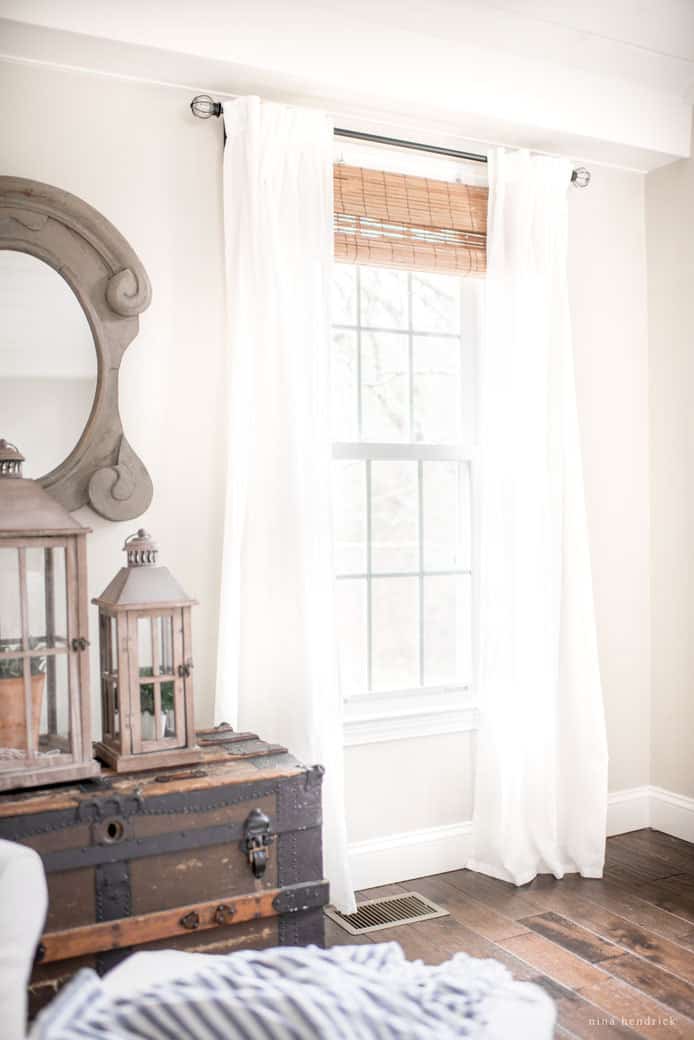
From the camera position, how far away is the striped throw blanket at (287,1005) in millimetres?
1022

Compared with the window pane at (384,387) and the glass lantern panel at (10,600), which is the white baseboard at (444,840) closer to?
the window pane at (384,387)

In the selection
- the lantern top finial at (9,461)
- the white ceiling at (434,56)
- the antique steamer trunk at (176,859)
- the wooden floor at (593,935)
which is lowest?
the wooden floor at (593,935)

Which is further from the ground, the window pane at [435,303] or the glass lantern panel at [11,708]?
the window pane at [435,303]

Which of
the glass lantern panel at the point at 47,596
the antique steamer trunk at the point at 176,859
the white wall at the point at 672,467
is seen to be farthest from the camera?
the white wall at the point at 672,467

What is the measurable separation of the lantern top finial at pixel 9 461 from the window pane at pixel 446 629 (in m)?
1.68

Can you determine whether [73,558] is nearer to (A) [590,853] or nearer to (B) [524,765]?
(B) [524,765]

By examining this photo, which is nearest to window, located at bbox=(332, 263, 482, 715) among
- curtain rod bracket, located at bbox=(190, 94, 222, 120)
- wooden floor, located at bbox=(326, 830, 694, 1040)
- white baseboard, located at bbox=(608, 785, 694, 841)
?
curtain rod bracket, located at bbox=(190, 94, 222, 120)

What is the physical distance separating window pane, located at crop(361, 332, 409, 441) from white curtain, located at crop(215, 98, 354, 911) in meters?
0.45

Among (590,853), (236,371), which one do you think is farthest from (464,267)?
(590,853)

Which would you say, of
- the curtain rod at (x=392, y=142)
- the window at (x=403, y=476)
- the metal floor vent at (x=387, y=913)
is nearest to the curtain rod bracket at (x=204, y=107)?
the curtain rod at (x=392, y=142)

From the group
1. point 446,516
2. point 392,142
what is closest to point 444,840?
point 446,516

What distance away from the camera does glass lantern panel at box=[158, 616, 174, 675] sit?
2.52 meters

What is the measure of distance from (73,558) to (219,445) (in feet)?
2.83

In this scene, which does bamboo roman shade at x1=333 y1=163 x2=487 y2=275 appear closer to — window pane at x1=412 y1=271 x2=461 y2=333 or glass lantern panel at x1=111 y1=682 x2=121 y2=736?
window pane at x1=412 y1=271 x2=461 y2=333
